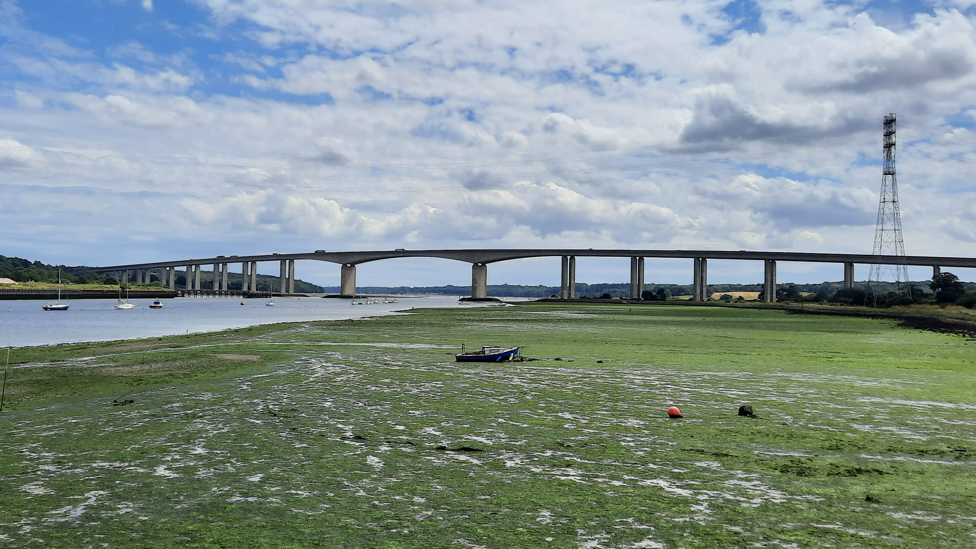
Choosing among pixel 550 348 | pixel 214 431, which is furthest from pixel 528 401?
pixel 550 348

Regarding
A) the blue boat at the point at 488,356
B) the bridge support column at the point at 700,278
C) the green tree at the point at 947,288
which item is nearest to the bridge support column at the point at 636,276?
the bridge support column at the point at 700,278

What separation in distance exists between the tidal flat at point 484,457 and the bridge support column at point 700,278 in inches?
6059

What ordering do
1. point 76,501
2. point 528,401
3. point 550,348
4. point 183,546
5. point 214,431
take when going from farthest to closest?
point 550,348
point 528,401
point 214,431
point 76,501
point 183,546

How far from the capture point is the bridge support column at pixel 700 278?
182 m

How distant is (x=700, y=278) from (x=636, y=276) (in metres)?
16.9

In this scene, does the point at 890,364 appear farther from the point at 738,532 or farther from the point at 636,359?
the point at 738,532

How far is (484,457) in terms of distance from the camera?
48.6 ft

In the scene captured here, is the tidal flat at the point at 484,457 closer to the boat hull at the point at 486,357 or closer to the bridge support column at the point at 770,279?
the boat hull at the point at 486,357

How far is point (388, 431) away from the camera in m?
17.6

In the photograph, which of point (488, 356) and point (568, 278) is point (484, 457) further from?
point (568, 278)

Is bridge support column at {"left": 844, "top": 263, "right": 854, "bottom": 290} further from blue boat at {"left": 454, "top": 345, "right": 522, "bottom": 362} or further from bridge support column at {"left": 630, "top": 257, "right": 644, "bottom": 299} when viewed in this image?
blue boat at {"left": 454, "top": 345, "right": 522, "bottom": 362}

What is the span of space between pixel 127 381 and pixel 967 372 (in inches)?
1398

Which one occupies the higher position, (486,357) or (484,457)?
(486,357)

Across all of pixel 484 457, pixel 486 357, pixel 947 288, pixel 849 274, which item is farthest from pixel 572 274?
pixel 484 457
